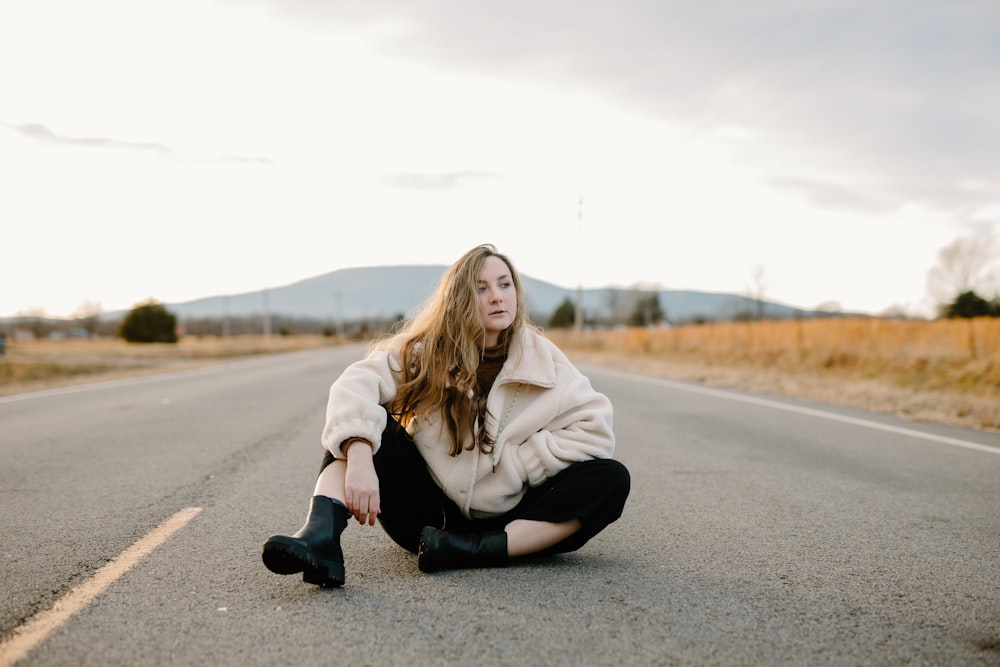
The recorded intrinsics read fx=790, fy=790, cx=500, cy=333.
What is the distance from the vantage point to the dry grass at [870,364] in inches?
410

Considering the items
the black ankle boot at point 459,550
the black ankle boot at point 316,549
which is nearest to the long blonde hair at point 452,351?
the black ankle boot at point 459,550

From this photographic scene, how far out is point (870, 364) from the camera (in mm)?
16266

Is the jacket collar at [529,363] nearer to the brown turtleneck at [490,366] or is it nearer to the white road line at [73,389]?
the brown turtleneck at [490,366]

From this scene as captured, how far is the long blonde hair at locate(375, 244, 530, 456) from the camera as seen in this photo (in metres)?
3.24

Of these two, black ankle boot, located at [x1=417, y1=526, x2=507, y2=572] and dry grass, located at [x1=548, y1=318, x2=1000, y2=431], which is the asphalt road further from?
dry grass, located at [x1=548, y1=318, x2=1000, y2=431]

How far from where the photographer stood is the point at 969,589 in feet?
9.72

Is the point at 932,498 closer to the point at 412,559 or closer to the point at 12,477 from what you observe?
the point at 412,559

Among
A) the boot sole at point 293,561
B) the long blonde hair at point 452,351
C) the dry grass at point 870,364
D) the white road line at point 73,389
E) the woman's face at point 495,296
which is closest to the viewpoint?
the boot sole at point 293,561

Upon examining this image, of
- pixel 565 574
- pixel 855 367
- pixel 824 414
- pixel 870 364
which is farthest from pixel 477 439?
pixel 855 367

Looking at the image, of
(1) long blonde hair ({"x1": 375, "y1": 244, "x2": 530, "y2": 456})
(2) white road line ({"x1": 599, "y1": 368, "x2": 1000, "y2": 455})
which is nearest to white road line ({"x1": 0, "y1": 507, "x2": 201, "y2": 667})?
(1) long blonde hair ({"x1": 375, "y1": 244, "x2": 530, "y2": 456})

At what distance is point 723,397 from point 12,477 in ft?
30.6

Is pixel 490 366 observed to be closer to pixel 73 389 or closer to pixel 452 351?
pixel 452 351

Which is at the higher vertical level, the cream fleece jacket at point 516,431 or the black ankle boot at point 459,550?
the cream fleece jacket at point 516,431

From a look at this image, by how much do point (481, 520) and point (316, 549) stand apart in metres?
0.80
